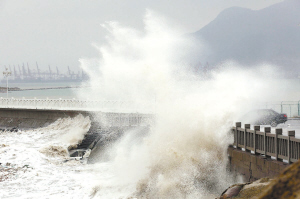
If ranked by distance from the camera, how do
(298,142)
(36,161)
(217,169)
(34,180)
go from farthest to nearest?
(36,161)
(34,180)
(217,169)
(298,142)

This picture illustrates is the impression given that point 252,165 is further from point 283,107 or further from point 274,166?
point 283,107

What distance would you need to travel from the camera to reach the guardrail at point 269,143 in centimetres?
844

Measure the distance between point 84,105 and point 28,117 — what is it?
653 cm

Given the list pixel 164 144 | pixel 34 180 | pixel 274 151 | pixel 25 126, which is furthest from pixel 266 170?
pixel 25 126

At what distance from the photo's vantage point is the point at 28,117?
35.8 metres

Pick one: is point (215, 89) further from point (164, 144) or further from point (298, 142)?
point (298, 142)

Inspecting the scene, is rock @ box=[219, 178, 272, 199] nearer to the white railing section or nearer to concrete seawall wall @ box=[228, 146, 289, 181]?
concrete seawall wall @ box=[228, 146, 289, 181]

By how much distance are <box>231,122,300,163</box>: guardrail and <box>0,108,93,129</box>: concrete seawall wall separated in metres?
20.5

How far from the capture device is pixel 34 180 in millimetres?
14828

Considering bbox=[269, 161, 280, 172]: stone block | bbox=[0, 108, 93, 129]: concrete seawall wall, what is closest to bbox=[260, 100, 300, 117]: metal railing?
bbox=[0, 108, 93, 129]: concrete seawall wall

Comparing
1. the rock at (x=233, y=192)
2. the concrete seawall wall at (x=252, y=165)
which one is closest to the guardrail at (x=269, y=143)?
the concrete seawall wall at (x=252, y=165)

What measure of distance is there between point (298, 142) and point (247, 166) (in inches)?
85.8

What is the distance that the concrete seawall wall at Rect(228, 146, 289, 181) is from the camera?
8.76 metres

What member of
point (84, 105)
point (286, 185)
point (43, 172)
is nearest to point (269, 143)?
point (286, 185)
